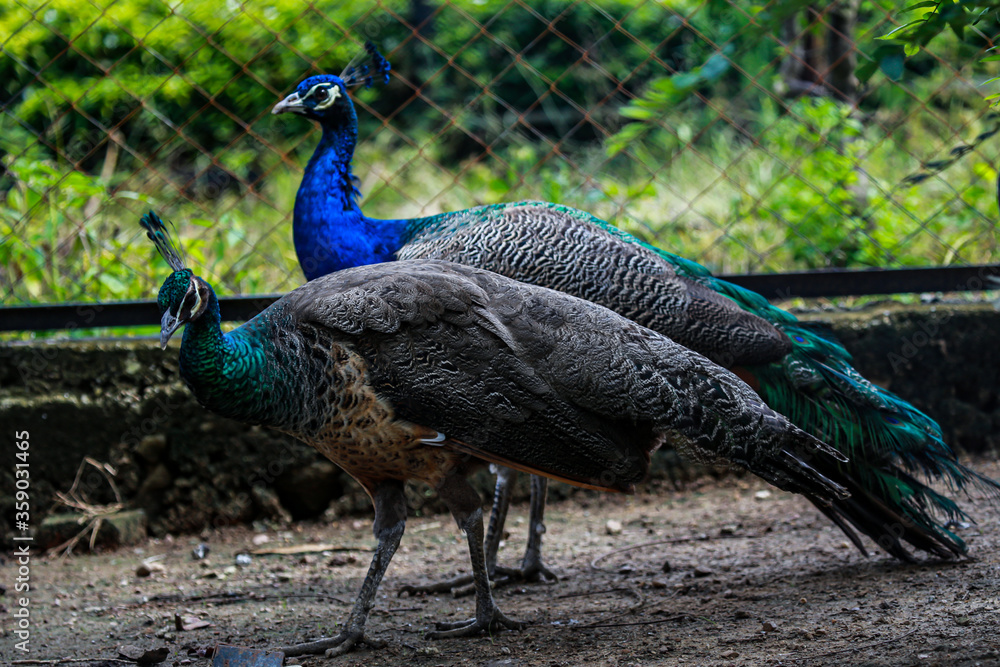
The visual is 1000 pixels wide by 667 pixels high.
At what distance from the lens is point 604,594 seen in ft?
11.3

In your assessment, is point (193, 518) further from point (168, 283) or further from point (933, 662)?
point (933, 662)

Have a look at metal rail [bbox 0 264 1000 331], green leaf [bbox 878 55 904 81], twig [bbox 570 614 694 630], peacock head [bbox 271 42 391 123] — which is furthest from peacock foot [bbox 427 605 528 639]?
peacock head [bbox 271 42 391 123]

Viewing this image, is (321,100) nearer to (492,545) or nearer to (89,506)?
(492,545)

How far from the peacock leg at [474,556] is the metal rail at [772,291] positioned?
172 cm

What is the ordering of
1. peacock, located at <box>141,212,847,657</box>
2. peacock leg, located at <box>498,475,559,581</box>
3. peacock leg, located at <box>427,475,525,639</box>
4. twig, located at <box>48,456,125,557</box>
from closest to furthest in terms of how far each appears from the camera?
1. peacock, located at <box>141,212,847,657</box>
2. peacock leg, located at <box>427,475,525,639</box>
3. peacock leg, located at <box>498,475,559,581</box>
4. twig, located at <box>48,456,125,557</box>

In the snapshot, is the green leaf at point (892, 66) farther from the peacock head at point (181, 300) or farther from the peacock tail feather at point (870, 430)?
the peacock head at point (181, 300)

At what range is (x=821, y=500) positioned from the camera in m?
3.16

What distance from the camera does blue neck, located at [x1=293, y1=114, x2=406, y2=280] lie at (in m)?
3.76

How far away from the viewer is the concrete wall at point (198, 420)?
13.8ft

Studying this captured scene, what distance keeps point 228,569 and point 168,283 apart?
1731mm

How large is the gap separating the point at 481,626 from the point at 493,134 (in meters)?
6.85

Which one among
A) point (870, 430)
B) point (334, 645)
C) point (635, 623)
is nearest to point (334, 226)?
point (334, 645)

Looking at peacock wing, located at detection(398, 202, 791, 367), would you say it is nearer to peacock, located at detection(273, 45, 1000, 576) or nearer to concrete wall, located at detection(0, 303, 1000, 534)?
peacock, located at detection(273, 45, 1000, 576)

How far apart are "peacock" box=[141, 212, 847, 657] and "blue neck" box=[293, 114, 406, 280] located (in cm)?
78
